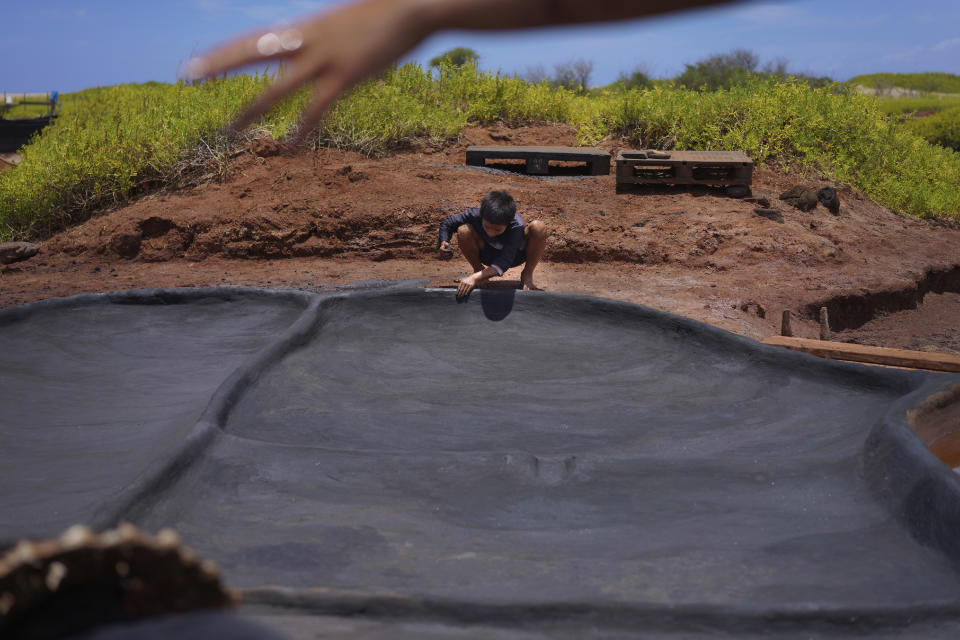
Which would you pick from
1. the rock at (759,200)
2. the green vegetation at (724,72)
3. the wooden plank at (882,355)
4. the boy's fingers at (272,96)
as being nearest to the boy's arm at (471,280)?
the wooden plank at (882,355)

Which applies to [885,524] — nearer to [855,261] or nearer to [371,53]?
[371,53]

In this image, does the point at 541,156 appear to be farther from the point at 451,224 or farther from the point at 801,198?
the point at 451,224

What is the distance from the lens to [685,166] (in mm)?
6453

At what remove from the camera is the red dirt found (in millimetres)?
5090

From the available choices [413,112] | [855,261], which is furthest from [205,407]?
[413,112]

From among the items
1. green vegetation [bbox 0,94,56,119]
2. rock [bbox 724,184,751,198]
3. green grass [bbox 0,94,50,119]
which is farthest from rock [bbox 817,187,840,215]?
green grass [bbox 0,94,50,119]

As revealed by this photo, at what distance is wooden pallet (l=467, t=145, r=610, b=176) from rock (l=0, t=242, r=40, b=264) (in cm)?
346

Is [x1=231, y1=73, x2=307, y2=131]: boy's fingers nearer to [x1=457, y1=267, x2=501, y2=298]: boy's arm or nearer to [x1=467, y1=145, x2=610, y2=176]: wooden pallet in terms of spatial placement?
[x1=457, y1=267, x2=501, y2=298]: boy's arm

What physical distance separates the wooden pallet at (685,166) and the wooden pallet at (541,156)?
1.49 ft

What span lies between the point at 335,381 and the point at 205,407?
0.41 meters

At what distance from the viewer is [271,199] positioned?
6.19 meters

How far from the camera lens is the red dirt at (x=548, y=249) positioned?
5090 mm

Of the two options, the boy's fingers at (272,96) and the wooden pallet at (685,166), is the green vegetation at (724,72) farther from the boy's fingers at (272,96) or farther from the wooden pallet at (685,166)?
the boy's fingers at (272,96)

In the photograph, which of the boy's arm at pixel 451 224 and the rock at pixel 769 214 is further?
the rock at pixel 769 214
